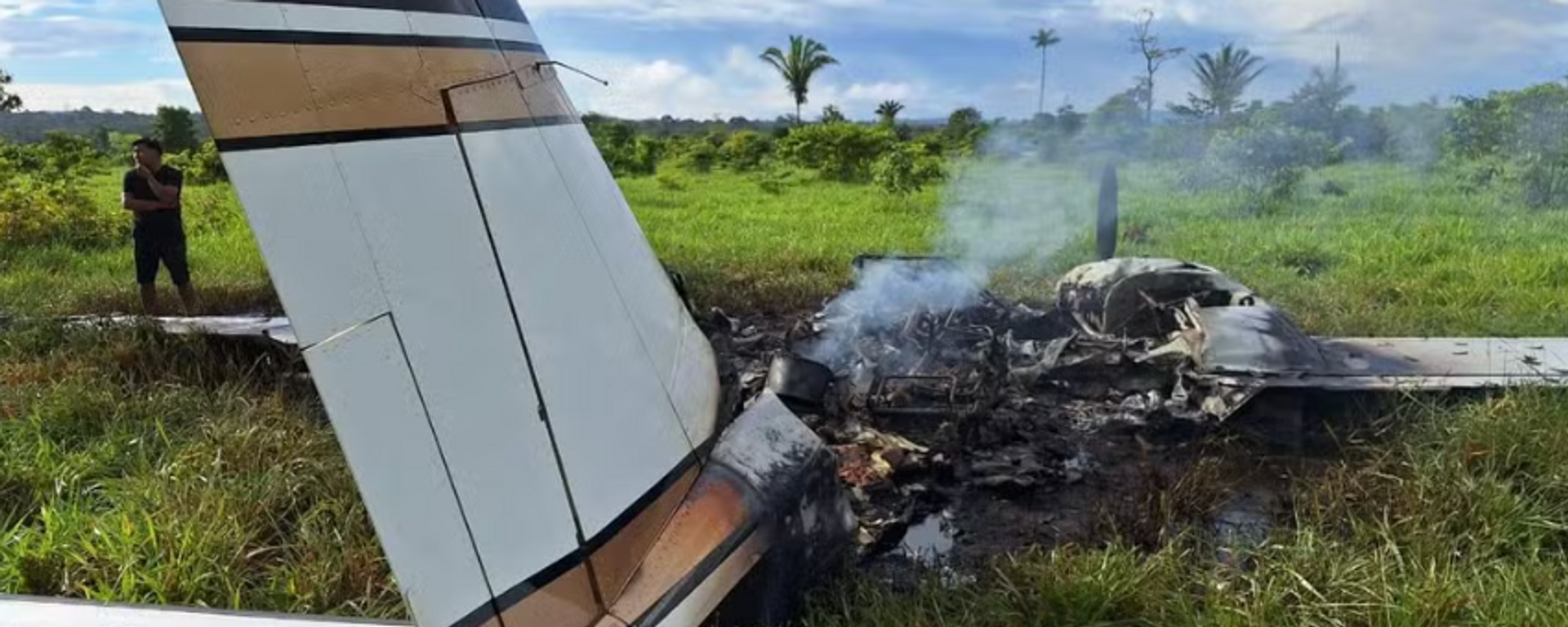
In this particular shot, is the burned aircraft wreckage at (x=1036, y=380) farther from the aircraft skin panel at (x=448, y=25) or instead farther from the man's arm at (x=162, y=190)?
the man's arm at (x=162, y=190)

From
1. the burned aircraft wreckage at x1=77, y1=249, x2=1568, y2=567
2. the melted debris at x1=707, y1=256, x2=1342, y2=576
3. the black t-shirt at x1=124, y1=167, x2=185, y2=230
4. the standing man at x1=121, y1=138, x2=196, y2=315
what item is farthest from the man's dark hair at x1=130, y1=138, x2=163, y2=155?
the melted debris at x1=707, y1=256, x2=1342, y2=576

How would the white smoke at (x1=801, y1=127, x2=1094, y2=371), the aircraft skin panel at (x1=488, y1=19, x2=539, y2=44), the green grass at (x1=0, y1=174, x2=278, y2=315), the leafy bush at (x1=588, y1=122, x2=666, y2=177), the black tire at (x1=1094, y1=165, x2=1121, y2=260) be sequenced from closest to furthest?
the aircraft skin panel at (x1=488, y1=19, x2=539, y2=44), the white smoke at (x1=801, y1=127, x2=1094, y2=371), the black tire at (x1=1094, y1=165, x2=1121, y2=260), the green grass at (x1=0, y1=174, x2=278, y2=315), the leafy bush at (x1=588, y1=122, x2=666, y2=177)

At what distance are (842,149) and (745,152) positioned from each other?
331 inches

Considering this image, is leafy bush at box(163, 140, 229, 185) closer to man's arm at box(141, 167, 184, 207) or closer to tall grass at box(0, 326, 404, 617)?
man's arm at box(141, 167, 184, 207)

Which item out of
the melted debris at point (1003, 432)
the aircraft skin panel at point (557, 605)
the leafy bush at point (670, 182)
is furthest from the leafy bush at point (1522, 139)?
the aircraft skin panel at point (557, 605)

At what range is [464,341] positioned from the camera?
1953mm

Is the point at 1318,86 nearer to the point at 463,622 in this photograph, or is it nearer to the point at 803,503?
the point at 803,503

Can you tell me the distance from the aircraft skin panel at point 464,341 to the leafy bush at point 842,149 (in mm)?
25040

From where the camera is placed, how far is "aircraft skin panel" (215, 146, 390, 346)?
1.61m

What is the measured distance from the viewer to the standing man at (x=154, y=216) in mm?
8914

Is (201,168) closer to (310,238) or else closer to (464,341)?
(464,341)

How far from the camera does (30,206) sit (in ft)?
50.2

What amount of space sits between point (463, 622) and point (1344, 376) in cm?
500

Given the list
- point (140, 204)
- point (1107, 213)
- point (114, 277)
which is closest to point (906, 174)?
point (1107, 213)
